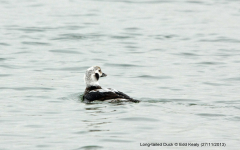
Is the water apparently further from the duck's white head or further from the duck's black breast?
the duck's white head

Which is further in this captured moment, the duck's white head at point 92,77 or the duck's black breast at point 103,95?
the duck's white head at point 92,77

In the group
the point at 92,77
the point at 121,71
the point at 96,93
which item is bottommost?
the point at 121,71

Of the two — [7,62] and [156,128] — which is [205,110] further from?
[7,62]

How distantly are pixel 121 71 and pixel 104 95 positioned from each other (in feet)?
17.6

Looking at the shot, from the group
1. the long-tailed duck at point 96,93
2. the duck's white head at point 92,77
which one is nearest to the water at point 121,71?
the long-tailed duck at point 96,93

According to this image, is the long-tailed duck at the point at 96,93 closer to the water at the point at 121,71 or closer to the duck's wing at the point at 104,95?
the duck's wing at the point at 104,95

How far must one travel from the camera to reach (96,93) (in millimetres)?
14625

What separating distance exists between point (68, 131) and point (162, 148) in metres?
2.13

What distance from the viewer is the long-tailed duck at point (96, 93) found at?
1410 centimetres

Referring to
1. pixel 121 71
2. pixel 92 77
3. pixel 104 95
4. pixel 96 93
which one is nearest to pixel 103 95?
pixel 104 95

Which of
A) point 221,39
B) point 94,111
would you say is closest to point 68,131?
point 94,111

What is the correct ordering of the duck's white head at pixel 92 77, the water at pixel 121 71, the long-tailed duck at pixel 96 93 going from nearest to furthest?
the water at pixel 121 71
the long-tailed duck at pixel 96 93
the duck's white head at pixel 92 77

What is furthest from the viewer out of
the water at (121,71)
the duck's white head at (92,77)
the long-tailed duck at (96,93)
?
the duck's white head at (92,77)

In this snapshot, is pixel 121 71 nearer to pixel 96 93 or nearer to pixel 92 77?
pixel 92 77
